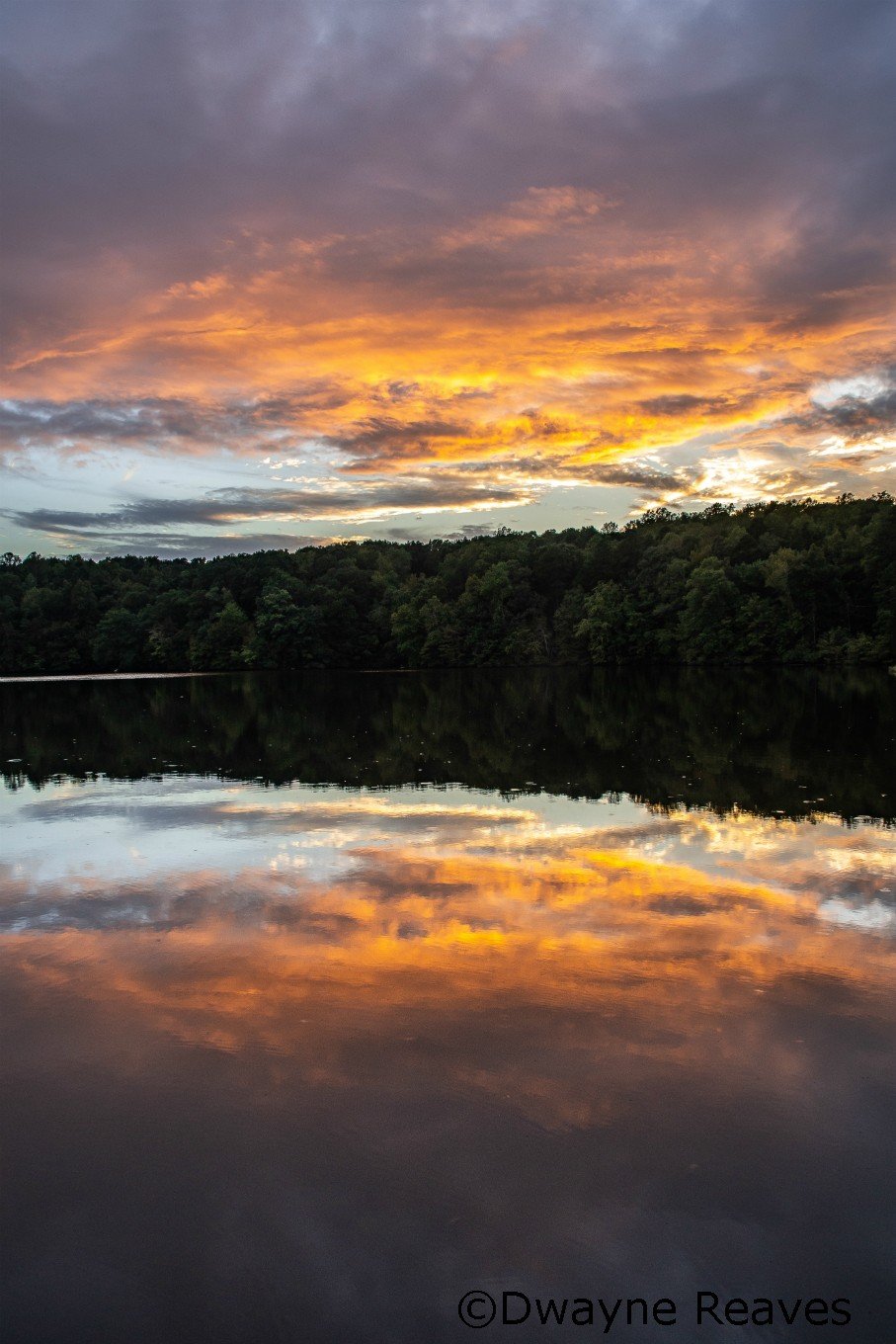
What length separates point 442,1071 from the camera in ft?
17.7

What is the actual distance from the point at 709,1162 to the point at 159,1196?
257 centimetres

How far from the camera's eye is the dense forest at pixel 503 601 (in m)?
76.9

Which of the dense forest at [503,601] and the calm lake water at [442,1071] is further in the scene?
the dense forest at [503,601]

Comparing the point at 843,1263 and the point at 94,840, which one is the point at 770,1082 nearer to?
the point at 843,1263

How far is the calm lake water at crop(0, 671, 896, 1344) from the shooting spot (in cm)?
380

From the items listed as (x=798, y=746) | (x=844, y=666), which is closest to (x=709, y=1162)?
(x=798, y=746)

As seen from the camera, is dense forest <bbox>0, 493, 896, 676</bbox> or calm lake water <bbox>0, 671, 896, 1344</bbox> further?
dense forest <bbox>0, 493, 896, 676</bbox>

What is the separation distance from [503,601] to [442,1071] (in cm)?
8845

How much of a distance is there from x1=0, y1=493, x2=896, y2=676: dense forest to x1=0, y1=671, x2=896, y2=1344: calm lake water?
6617 cm

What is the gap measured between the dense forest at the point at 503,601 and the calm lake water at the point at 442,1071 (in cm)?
6617

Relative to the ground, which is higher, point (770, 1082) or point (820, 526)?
point (820, 526)

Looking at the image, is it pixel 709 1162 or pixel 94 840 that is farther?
pixel 94 840

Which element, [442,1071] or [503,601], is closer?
[442,1071]

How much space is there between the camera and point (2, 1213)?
422 centimetres
